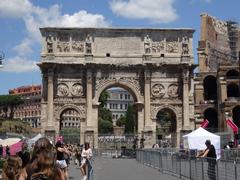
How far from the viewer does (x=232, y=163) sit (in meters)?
11.3

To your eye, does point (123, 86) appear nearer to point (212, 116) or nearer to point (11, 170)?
point (212, 116)

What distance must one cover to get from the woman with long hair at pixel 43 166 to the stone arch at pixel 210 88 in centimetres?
5592

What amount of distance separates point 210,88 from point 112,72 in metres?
20.1

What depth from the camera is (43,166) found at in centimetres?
501

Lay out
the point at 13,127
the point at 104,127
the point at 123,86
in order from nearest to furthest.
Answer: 1. the point at 123,86
2. the point at 13,127
3. the point at 104,127

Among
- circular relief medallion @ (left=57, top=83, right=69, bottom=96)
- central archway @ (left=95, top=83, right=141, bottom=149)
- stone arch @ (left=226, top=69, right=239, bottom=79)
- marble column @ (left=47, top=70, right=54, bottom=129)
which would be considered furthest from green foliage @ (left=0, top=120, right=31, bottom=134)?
stone arch @ (left=226, top=69, right=239, bottom=79)

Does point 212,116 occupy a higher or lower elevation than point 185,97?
lower

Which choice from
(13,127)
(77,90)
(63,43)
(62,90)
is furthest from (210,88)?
(13,127)

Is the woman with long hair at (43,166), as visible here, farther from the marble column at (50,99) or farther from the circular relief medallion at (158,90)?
the circular relief medallion at (158,90)

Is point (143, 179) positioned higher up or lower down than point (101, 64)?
lower down

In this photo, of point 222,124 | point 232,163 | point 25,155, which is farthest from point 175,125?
point 25,155

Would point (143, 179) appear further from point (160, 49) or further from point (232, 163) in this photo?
point (160, 49)

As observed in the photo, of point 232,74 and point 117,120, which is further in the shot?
point 117,120

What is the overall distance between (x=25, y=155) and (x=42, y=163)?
395 cm
